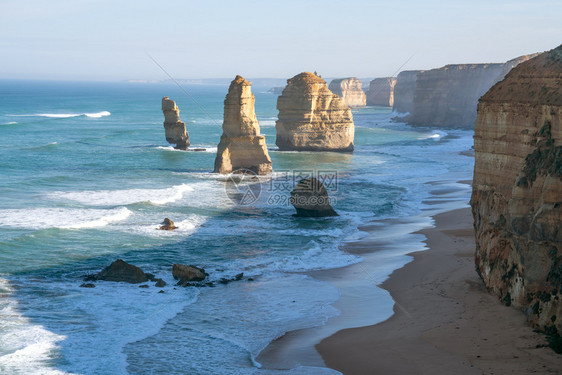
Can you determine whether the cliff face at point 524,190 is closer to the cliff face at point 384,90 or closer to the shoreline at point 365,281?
the shoreline at point 365,281

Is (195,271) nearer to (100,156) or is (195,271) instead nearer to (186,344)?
(186,344)

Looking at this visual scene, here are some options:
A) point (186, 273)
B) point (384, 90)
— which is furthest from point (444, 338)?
point (384, 90)

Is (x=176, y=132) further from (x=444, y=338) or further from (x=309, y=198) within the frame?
(x=444, y=338)

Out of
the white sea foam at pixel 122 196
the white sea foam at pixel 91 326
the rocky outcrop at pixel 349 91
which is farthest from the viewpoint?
the rocky outcrop at pixel 349 91

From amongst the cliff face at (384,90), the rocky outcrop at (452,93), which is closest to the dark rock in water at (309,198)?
the rocky outcrop at (452,93)

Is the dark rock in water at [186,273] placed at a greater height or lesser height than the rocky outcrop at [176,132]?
lesser

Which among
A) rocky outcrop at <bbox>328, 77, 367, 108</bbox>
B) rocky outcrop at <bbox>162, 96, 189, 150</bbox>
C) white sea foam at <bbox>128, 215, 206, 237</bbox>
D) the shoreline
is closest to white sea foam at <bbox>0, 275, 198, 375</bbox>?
the shoreline
